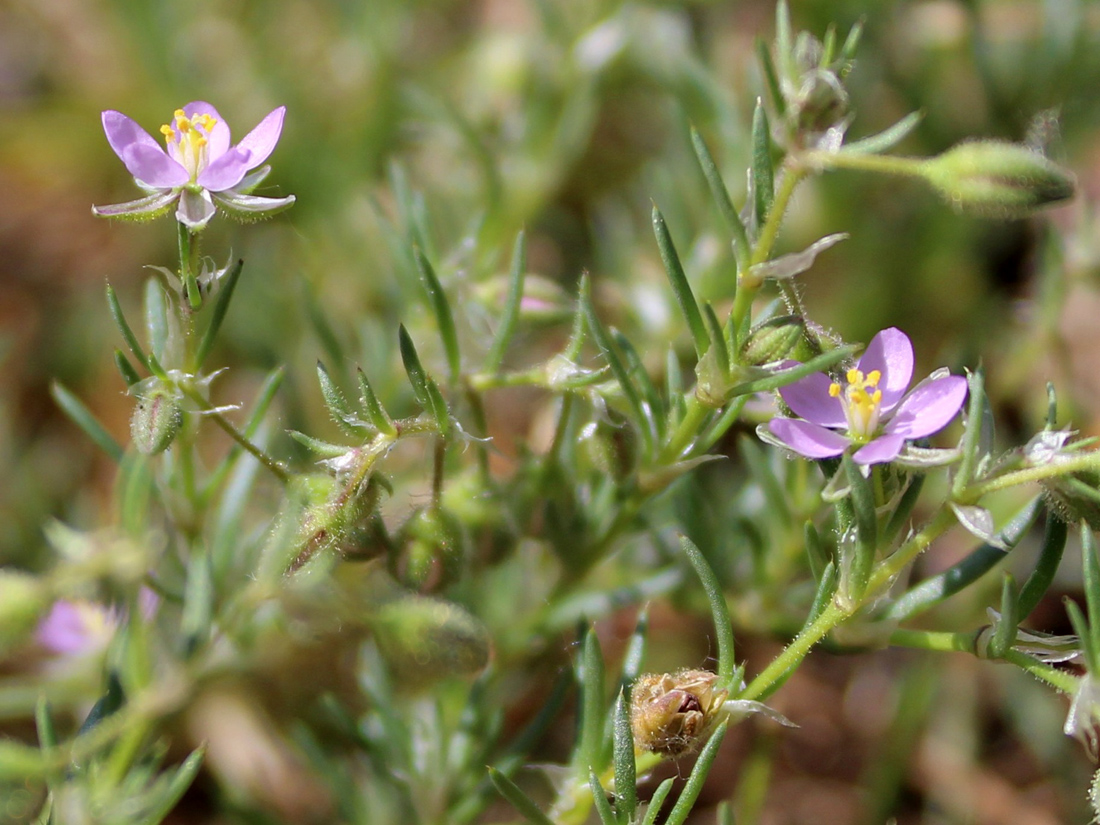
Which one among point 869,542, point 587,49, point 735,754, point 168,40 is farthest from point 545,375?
point 168,40

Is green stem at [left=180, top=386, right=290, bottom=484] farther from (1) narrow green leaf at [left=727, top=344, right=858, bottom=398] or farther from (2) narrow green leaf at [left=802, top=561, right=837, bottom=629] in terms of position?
(2) narrow green leaf at [left=802, top=561, right=837, bottom=629]

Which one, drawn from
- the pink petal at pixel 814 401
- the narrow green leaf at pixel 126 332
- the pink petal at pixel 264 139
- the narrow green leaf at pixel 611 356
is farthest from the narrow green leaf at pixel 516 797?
the pink petal at pixel 264 139

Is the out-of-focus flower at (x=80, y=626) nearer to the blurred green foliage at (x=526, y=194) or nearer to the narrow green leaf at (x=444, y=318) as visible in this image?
the blurred green foliage at (x=526, y=194)

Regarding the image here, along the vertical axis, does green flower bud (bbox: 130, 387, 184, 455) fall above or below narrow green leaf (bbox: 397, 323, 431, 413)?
above

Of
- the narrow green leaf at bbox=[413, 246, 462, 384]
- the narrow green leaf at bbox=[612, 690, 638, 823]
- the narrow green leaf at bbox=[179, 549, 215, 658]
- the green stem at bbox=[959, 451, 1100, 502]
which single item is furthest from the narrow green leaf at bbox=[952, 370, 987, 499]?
the narrow green leaf at bbox=[179, 549, 215, 658]

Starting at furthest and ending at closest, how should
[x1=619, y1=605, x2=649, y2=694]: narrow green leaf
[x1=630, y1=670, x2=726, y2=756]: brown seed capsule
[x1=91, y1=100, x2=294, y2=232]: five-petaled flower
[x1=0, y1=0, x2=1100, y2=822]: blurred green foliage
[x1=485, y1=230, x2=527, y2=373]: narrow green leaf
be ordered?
1. [x1=0, y1=0, x2=1100, y2=822]: blurred green foliage
2. [x1=485, y1=230, x2=527, y2=373]: narrow green leaf
3. [x1=619, y1=605, x2=649, y2=694]: narrow green leaf
4. [x1=91, y1=100, x2=294, y2=232]: five-petaled flower
5. [x1=630, y1=670, x2=726, y2=756]: brown seed capsule

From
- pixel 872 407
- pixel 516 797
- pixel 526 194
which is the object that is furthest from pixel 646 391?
pixel 526 194

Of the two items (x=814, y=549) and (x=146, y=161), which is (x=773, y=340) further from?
(x=146, y=161)
